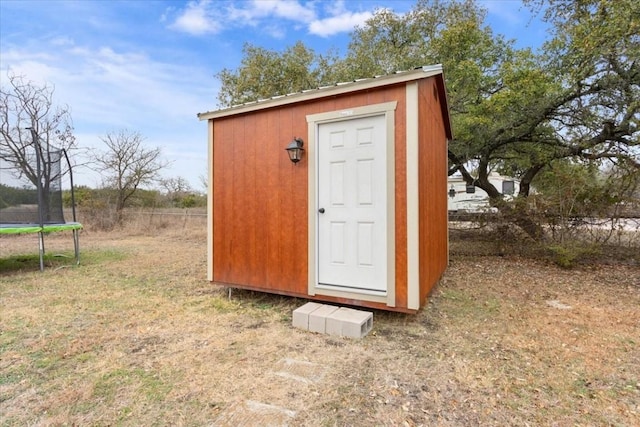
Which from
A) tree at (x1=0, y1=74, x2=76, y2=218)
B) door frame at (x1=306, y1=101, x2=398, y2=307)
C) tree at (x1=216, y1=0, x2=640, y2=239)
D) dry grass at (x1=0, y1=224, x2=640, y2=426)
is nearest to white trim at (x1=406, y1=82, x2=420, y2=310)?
door frame at (x1=306, y1=101, x2=398, y2=307)

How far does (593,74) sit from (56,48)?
10.6 meters

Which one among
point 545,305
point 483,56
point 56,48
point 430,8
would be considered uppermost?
point 430,8

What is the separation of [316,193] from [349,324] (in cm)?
126

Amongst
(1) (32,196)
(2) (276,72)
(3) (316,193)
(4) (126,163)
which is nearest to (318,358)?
(3) (316,193)

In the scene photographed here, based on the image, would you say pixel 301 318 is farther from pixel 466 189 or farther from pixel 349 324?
pixel 466 189

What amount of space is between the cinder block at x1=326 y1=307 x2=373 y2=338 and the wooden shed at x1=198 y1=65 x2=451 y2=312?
21 centimetres

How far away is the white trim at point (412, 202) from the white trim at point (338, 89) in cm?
9

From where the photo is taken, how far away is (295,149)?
11.1 ft

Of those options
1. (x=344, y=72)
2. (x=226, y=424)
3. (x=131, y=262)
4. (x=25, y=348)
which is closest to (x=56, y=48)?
(x=131, y=262)

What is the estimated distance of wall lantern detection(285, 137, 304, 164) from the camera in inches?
133

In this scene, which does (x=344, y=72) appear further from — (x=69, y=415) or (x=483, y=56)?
(x=69, y=415)

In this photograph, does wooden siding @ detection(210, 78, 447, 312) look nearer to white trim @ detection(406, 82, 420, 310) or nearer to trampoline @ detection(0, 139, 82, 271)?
white trim @ detection(406, 82, 420, 310)

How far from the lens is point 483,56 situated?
680 centimetres

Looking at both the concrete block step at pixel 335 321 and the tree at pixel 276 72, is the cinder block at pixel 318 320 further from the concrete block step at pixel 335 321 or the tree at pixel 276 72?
the tree at pixel 276 72
